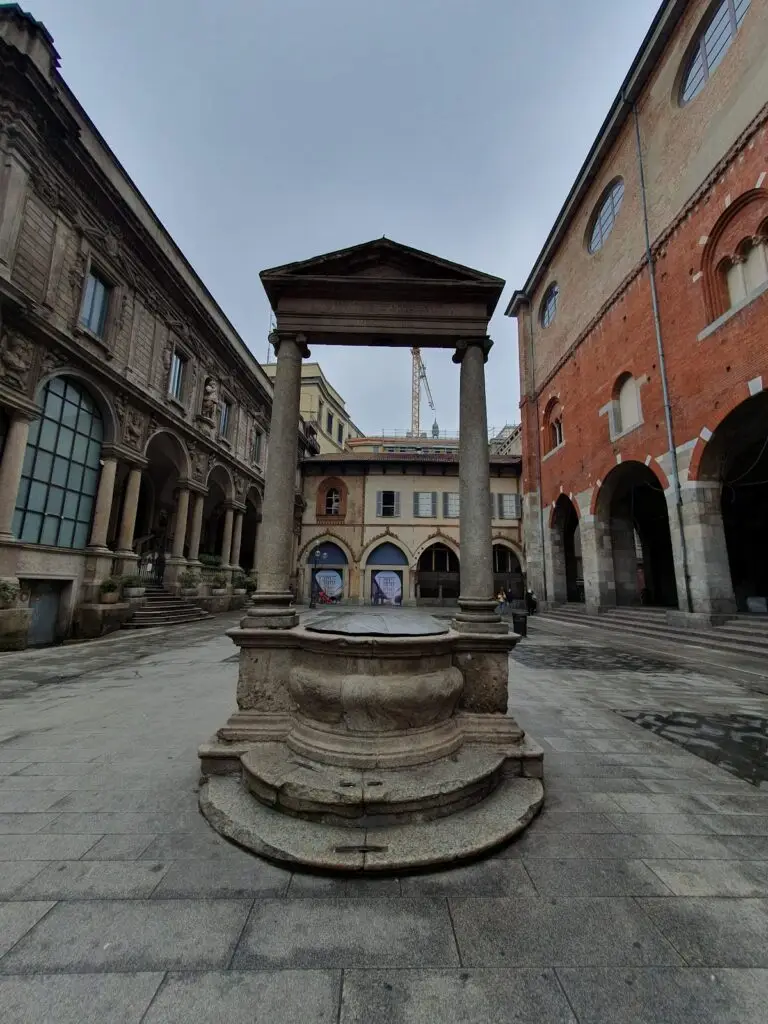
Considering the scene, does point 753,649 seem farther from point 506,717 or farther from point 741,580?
point 741,580

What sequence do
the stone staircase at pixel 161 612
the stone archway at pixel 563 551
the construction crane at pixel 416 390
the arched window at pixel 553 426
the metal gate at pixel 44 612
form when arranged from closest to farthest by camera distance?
the metal gate at pixel 44 612, the stone staircase at pixel 161 612, the stone archway at pixel 563 551, the arched window at pixel 553 426, the construction crane at pixel 416 390

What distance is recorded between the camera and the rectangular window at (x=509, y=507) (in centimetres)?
2500

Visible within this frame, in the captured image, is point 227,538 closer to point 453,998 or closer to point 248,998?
point 248,998

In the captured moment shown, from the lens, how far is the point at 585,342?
17.0 m

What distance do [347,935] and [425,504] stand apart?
2361 cm

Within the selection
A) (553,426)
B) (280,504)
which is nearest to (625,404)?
(553,426)

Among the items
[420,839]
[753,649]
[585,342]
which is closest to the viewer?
[420,839]

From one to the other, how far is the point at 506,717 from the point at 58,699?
5536 millimetres

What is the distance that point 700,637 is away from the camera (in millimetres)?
10289

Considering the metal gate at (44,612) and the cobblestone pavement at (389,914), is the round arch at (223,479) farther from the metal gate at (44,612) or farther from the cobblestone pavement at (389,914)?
the cobblestone pavement at (389,914)

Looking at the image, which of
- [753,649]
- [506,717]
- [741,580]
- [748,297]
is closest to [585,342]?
[748,297]

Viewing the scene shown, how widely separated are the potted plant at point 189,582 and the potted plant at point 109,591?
143 inches

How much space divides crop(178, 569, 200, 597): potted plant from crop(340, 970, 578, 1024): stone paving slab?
15582 millimetres

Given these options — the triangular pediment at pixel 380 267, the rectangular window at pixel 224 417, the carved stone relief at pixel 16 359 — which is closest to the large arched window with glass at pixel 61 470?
the carved stone relief at pixel 16 359
